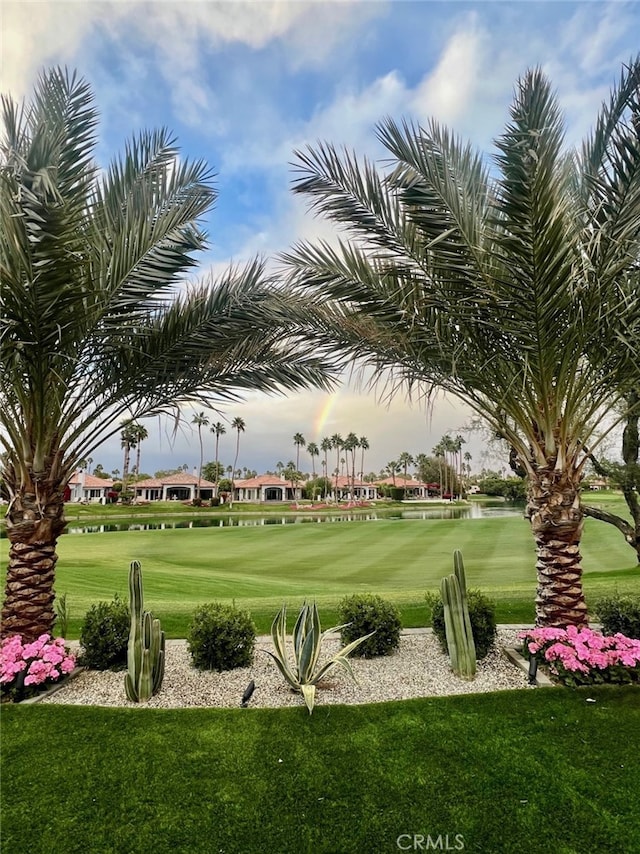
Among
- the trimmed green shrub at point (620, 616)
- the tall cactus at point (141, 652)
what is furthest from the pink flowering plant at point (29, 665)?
the trimmed green shrub at point (620, 616)

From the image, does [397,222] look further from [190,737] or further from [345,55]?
[190,737]

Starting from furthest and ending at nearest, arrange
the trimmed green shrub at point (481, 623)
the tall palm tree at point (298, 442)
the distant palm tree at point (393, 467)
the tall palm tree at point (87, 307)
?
the distant palm tree at point (393, 467)
the tall palm tree at point (298, 442)
the trimmed green shrub at point (481, 623)
the tall palm tree at point (87, 307)

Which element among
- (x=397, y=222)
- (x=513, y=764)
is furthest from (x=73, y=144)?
(x=513, y=764)

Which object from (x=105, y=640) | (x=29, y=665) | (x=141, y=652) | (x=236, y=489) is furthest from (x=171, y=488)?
(x=141, y=652)

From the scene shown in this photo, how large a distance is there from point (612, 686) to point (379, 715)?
2.14m

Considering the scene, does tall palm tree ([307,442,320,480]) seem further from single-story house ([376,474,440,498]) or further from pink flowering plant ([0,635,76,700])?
pink flowering plant ([0,635,76,700])

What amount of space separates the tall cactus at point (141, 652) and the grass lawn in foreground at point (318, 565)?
7.07 ft

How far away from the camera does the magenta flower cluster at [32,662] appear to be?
4055 mm

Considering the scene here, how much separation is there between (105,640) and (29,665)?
2.29 ft

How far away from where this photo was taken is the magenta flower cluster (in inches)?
160

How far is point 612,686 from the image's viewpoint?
4055 millimetres

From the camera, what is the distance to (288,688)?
4.28 m

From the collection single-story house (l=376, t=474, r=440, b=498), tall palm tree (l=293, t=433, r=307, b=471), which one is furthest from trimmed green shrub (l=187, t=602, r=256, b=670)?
tall palm tree (l=293, t=433, r=307, b=471)

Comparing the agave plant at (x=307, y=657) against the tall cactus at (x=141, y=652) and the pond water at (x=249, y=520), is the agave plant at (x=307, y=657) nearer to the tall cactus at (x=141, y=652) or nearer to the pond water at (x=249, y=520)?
the tall cactus at (x=141, y=652)
